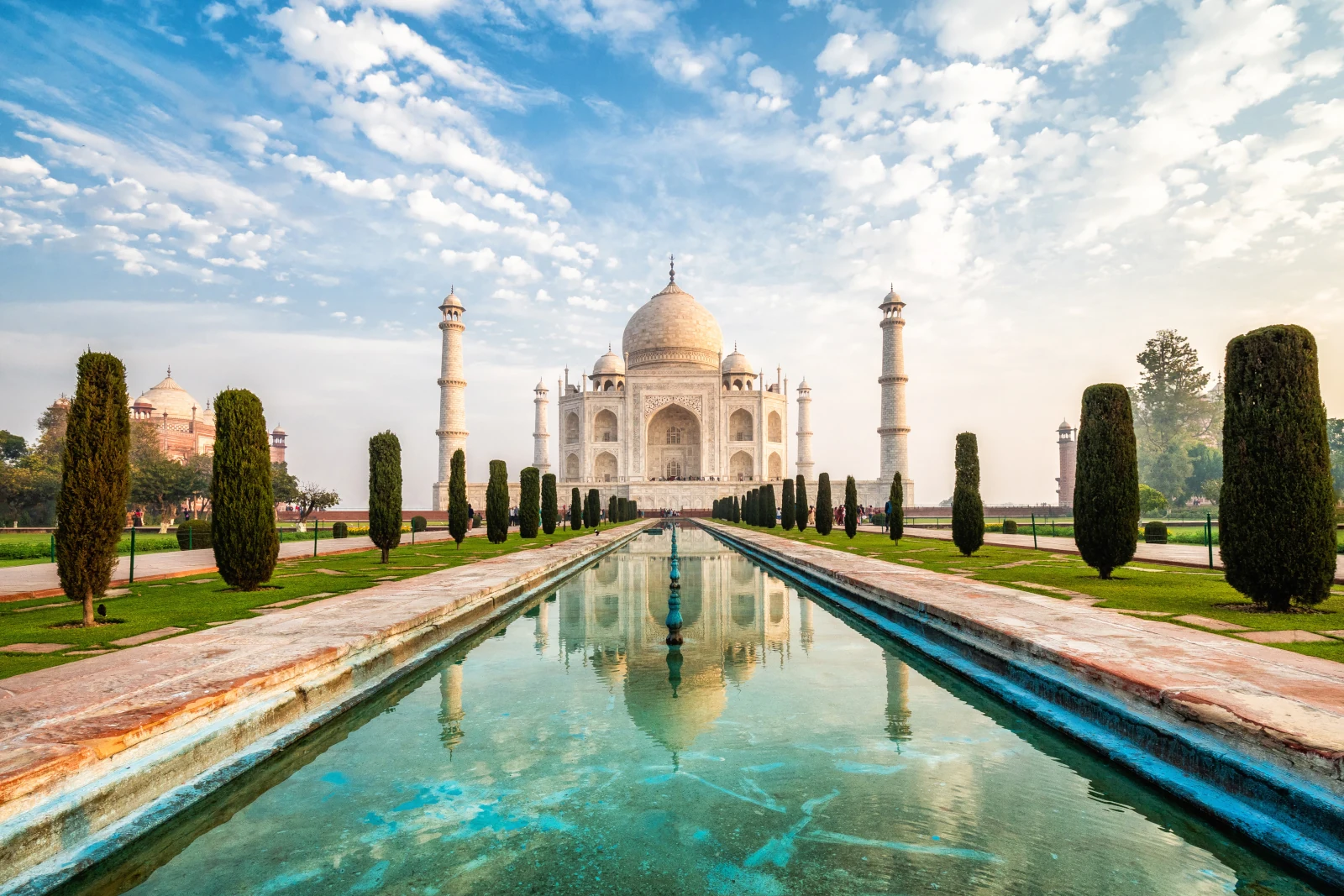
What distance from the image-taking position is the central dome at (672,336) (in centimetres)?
4316

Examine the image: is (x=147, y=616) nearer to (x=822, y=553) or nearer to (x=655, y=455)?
(x=822, y=553)

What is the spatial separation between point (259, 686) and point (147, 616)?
290cm

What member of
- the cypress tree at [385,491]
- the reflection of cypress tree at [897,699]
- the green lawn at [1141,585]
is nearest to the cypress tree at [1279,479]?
the green lawn at [1141,585]

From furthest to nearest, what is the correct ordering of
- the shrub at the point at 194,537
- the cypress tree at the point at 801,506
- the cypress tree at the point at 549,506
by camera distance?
the cypress tree at the point at 801,506, the cypress tree at the point at 549,506, the shrub at the point at 194,537

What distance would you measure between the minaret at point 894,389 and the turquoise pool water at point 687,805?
32.4 metres

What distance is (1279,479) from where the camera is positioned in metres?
5.03

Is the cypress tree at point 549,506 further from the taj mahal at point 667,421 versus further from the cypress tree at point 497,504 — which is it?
the taj mahal at point 667,421

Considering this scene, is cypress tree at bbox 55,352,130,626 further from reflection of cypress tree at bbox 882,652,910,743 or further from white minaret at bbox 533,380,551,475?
white minaret at bbox 533,380,551,475

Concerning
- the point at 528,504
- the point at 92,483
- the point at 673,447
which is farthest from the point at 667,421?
the point at 92,483

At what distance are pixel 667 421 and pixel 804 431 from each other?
10.2 m

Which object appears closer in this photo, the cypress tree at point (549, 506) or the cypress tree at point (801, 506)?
the cypress tree at point (549, 506)

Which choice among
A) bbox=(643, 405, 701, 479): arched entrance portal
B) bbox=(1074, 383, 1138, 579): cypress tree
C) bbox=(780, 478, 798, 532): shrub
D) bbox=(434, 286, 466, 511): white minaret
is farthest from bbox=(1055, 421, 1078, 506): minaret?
bbox=(1074, 383, 1138, 579): cypress tree

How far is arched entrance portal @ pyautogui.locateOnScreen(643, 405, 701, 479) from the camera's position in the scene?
4297cm

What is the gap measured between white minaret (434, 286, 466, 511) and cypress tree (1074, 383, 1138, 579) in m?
31.0
